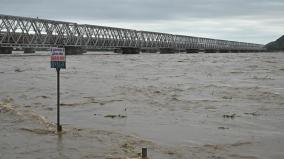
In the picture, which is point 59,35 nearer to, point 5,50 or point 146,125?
point 5,50

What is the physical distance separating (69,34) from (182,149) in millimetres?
150092

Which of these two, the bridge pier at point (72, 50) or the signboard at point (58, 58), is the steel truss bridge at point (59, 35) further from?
the signboard at point (58, 58)

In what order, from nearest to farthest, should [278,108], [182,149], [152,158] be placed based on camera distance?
1. [152,158]
2. [182,149]
3. [278,108]

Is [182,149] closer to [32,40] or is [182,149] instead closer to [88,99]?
[88,99]

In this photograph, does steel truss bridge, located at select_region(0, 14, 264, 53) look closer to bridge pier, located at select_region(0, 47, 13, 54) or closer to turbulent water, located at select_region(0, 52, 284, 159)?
bridge pier, located at select_region(0, 47, 13, 54)

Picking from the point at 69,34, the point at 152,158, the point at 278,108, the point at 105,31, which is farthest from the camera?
the point at 105,31

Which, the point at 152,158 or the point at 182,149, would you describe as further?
the point at 182,149

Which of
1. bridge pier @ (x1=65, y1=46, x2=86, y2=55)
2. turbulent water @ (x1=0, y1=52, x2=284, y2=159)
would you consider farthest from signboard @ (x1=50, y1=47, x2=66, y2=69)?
bridge pier @ (x1=65, y1=46, x2=86, y2=55)

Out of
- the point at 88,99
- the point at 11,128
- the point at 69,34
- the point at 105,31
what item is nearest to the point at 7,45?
the point at 69,34

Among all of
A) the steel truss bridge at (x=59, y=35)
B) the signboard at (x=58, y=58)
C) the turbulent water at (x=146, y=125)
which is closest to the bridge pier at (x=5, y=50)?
the steel truss bridge at (x=59, y=35)

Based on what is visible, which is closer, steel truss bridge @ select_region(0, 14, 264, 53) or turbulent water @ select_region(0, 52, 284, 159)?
turbulent water @ select_region(0, 52, 284, 159)

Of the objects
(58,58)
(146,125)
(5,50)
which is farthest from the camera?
(5,50)

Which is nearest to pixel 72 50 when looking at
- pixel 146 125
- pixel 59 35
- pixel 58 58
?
pixel 59 35

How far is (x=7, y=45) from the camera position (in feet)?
414
